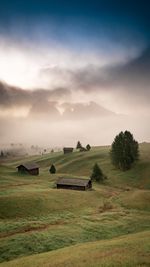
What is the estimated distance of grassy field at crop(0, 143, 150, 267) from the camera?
30812 mm

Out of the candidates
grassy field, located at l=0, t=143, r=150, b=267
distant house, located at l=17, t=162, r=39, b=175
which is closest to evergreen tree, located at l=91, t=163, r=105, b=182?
grassy field, located at l=0, t=143, r=150, b=267

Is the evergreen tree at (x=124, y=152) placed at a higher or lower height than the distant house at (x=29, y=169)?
higher

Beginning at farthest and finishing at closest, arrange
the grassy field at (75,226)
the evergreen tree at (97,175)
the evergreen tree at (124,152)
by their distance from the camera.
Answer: the evergreen tree at (124,152) → the evergreen tree at (97,175) → the grassy field at (75,226)

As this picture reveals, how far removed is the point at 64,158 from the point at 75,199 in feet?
286

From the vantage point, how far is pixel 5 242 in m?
40.6

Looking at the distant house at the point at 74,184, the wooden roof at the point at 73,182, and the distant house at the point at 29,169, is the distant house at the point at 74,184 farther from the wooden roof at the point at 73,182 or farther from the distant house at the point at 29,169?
the distant house at the point at 29,169

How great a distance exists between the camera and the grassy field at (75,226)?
30.8 metres

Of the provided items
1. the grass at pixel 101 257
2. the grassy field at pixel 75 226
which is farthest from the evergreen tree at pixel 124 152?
the grass at pixel 101 257

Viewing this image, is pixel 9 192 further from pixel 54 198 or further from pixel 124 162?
pixel 124 162

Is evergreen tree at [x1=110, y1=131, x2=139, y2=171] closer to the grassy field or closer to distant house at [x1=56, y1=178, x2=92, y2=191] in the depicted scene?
the grassy field

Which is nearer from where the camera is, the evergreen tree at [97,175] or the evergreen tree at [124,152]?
the evergreen tree at [97,175]

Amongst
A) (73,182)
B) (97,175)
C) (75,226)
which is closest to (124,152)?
(97,175)

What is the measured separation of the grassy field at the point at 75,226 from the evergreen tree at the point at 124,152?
16285 mm

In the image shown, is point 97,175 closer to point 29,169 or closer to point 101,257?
point 29,169
